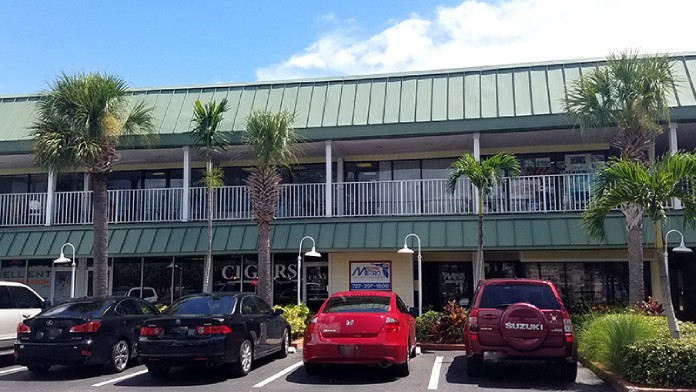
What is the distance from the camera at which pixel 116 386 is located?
10.1 meters

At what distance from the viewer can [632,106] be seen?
47.5 ft

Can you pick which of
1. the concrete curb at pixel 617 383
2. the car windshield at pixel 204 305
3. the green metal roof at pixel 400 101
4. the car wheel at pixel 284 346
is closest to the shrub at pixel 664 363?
the concrete curb at pixel 617 383

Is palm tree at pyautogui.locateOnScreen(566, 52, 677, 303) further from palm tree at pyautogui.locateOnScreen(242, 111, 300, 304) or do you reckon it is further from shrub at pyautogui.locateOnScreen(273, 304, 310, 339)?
shrub at pyautogui.locateOnScreen(273, 304, 310, 339)

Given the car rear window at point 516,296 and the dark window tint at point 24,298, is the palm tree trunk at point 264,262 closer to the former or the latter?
the dark window tint at point 24,298

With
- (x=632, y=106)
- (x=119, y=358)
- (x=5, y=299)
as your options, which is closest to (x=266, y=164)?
(x=119, y=358)

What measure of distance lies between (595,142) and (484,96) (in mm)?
3756

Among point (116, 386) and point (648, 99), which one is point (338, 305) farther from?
point (648, 99)

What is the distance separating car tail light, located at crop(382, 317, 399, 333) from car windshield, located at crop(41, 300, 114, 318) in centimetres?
524

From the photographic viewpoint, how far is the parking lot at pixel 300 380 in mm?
9773

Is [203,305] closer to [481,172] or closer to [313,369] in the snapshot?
[313,369]

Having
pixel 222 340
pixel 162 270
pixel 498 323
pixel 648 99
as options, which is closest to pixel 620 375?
pixel 498 323

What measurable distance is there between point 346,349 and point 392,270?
887 centimetres

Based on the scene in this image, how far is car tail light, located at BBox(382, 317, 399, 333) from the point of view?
1003cm

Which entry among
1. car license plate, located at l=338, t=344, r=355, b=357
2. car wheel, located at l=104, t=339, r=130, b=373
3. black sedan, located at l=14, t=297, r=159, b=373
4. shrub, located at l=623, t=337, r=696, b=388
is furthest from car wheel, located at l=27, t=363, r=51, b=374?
shrub, located at l=623, t=337, r=696, b=388
